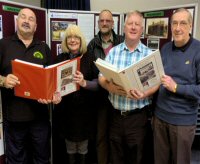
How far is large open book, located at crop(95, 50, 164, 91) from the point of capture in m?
1.54

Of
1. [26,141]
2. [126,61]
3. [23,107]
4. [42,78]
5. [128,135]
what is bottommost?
[26,141]

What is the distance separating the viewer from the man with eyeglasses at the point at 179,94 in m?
1.66

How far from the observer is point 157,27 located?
2.43m

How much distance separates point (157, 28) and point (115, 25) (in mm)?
524

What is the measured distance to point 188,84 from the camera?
5.51ft

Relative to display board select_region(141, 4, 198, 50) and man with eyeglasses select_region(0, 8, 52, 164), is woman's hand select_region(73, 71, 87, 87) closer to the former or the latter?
man with eyeglasses select_region(0, 8, 52, 164)

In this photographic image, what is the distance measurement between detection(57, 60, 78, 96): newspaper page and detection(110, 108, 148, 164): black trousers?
1.33 ft

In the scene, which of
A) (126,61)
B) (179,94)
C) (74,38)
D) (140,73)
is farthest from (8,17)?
(179,94)

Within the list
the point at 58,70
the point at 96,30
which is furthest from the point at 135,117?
the point at 96,30

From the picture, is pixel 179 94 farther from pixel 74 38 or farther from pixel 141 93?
pixel 74 38

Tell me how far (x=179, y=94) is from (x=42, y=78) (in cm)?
96

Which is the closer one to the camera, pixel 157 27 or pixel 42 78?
pixel 42 78

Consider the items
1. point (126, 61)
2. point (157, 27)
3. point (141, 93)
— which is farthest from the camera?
point (157, 27)

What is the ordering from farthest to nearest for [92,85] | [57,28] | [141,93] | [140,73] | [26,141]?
1. [57,28]
2. [26,141]
3. [92,85]
4. [141,93]
5. [140,73]
